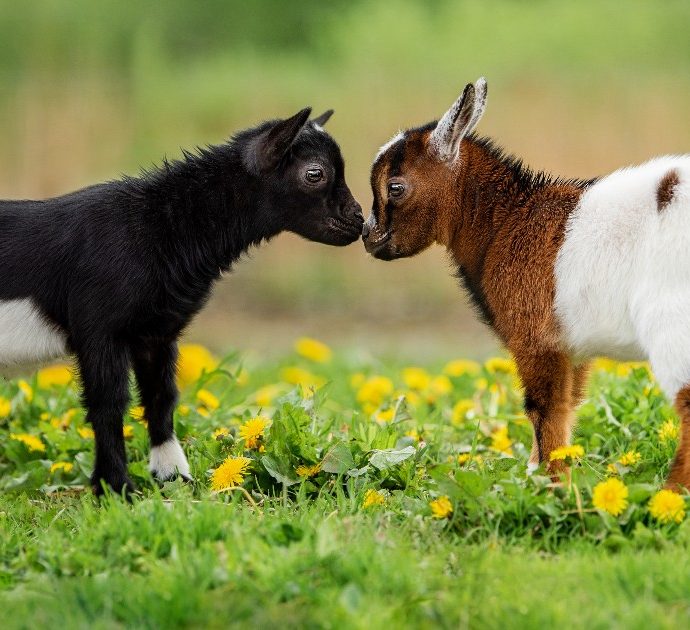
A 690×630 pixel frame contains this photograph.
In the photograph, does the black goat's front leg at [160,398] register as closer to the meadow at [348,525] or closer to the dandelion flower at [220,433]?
the meadow at [348,525]

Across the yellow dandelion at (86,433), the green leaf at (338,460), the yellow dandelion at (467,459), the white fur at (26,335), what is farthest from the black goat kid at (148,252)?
the yellow dandelion at (467,459)

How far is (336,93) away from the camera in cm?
1327

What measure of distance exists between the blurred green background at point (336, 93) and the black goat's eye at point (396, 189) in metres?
5.26

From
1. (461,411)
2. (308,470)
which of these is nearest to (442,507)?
(308,470)

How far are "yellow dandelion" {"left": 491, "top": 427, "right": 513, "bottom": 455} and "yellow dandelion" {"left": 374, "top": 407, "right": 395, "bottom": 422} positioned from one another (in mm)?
558

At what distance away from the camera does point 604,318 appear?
191 inches

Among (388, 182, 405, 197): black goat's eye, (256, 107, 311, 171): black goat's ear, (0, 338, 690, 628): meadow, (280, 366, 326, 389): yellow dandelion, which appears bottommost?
(0, 338, 690, 628): meadow

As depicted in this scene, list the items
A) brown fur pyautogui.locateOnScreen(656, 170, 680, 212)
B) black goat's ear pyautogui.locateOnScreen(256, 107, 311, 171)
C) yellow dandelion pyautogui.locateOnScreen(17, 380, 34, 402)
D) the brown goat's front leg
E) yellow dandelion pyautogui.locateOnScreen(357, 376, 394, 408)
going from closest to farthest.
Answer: brown fur pyautogui.locateOnScreen(656, 170, 680, 212), the brown goat's front leg, black goat's ear pyautogui.locateOnScreen(256, 107, 311, 171), yellow dandelion pyautogui.locateOnScreen(17, 380, 34, 402), yellow dandelion pyautogui.locateOnScreen(357, 376, 394, 408)

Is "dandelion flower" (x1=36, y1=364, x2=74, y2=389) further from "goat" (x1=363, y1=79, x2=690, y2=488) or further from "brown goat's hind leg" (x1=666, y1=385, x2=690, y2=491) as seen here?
"brown goat's hind leg" (x1=666, y1=385, x2=690, y2=491)

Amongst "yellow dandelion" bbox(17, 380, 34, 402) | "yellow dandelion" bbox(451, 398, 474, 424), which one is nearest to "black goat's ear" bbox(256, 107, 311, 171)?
"yellow dandelion" bbox(451, 398, 474, 424)

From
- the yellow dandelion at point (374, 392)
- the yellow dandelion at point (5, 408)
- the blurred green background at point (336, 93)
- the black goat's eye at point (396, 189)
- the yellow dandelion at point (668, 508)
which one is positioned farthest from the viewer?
the blurred green background at point (336, 93)

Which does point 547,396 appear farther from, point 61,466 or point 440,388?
point 61,466

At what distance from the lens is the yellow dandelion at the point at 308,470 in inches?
202

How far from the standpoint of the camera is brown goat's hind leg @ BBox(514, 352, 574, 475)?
5113mm
